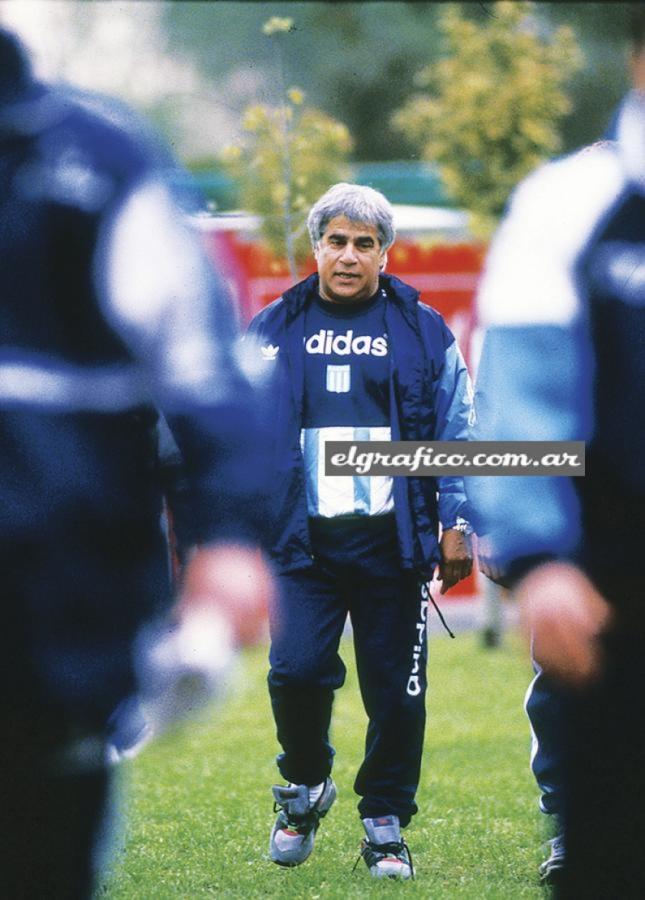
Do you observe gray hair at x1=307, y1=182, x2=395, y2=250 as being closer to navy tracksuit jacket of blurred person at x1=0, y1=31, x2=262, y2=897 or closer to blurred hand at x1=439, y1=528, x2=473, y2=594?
blurred hand at x1=439, y1=528, x2=473, y2=594

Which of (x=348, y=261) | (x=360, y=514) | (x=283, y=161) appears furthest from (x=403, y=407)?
(x=283, y=161)

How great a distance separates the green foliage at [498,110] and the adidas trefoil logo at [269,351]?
6.38m

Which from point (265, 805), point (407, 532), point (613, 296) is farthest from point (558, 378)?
point (265, 805)

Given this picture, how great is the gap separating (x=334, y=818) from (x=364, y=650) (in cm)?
109

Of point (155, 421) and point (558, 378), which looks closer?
point (155, 421)

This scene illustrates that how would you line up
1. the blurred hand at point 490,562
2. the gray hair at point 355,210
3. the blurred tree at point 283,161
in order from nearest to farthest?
the blurred hand at point 490,562
the gray hair at point 355,210
the blurred tree at point 283,161

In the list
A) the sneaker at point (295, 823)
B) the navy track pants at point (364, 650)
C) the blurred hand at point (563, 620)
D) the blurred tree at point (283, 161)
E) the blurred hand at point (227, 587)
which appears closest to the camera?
the blurred hand at point (227, 587)

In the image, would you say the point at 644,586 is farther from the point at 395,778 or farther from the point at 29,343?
the point at 395,778

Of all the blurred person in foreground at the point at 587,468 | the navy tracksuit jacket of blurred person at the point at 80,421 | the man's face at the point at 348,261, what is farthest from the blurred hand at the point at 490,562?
the man's face at the point at 348,261

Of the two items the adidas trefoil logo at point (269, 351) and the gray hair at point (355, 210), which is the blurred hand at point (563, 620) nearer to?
the adidas trefoil logo at point (269, 351)

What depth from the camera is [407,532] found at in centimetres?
482

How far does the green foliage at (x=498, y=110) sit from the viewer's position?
11320 mm

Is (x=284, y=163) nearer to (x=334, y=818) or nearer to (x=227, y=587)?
(x=334, y=818)

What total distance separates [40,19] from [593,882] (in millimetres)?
1626
